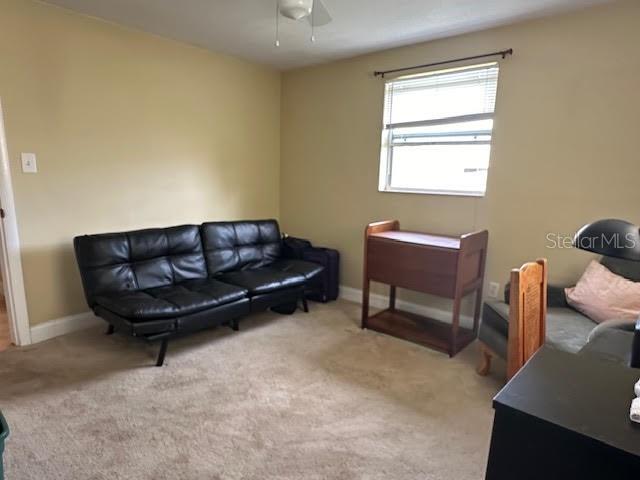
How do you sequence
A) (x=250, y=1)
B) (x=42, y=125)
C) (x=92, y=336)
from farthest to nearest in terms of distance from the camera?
(x=92, y=336) → (x=42, y=125) → (x=250, y=1)

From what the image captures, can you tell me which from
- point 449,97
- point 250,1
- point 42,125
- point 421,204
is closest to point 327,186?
point 421,204

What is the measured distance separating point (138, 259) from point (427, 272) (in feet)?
7.09

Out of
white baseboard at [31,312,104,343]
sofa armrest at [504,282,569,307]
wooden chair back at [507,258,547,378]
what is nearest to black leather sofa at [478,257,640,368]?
sofa armrest at [504,282,569,307]

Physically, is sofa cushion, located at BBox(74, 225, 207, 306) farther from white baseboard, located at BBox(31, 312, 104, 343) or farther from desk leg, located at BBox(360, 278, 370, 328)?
desk leg, located at BBox(360, 278, 370, 328)

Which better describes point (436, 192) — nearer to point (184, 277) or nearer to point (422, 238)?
point (422, 238)

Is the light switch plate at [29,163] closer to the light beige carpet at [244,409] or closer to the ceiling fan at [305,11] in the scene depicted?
the light beige carpet at [244,409]

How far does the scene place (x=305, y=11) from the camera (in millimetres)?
2098

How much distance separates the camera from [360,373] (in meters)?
2.44

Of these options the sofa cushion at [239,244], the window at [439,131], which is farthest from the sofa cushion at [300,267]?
the window at [439,131]

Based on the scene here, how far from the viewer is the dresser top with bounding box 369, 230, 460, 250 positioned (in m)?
2.77

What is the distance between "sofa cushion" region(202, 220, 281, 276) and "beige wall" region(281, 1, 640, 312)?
81 centimetres

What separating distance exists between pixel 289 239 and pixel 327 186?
674mm

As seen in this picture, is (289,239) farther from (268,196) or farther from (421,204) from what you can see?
(421,204)

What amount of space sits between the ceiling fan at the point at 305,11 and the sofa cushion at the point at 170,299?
6.00 ft
